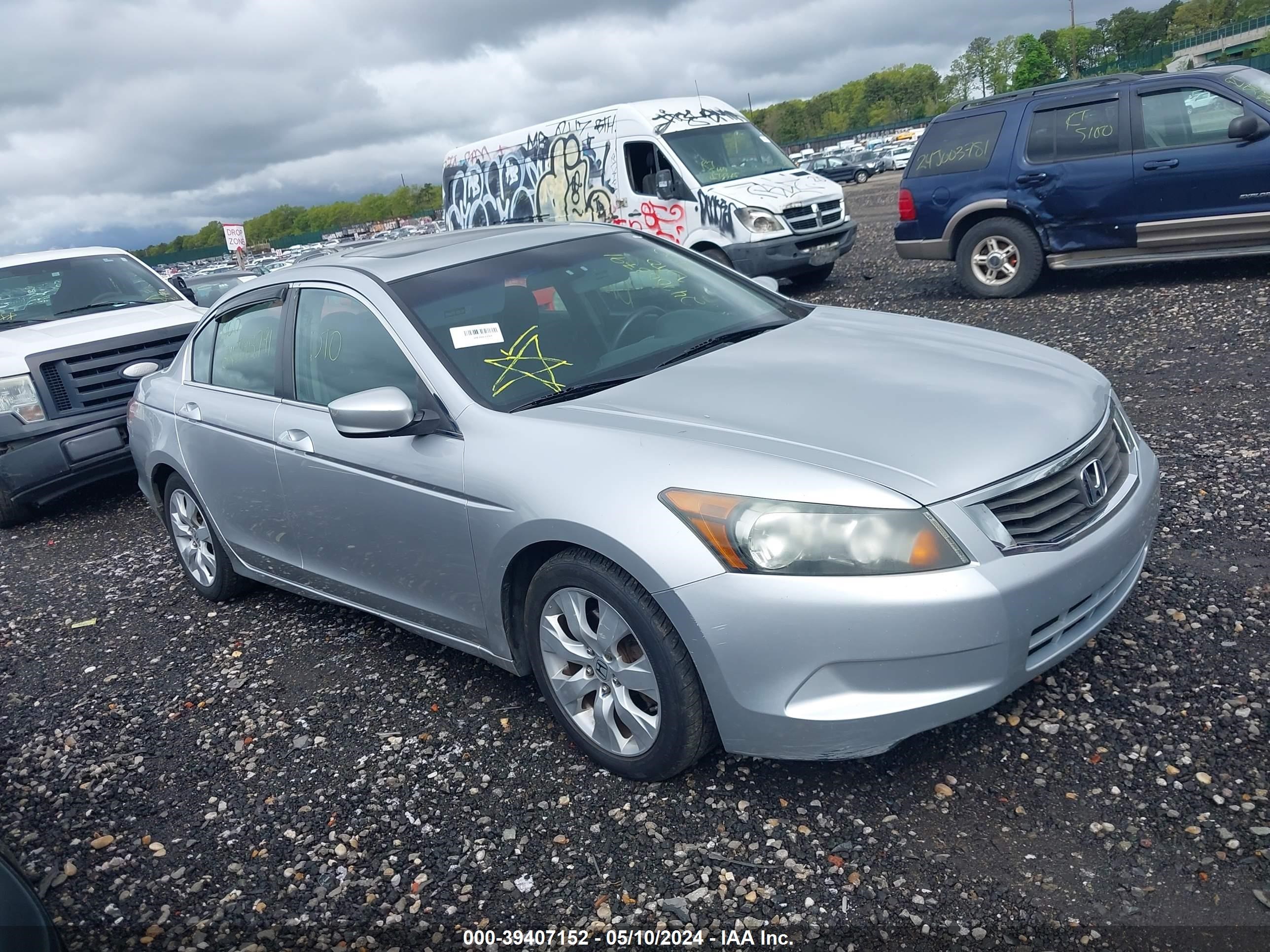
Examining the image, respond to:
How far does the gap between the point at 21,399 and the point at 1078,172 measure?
8.92 metres

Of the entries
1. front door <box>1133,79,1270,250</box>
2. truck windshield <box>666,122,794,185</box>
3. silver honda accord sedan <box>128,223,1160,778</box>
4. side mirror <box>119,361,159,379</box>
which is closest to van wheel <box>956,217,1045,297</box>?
front door <box>1133,79,1270,250</box>

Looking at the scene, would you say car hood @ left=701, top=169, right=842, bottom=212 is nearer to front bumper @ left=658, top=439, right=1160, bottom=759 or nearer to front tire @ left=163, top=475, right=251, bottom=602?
front tire @ left=163, top=475, right=251, bottom=602

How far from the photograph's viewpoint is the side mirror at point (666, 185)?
12.1 m

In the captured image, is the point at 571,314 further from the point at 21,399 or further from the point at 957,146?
the point at 957,146

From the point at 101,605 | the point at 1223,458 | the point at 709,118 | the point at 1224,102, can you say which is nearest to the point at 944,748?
the point at 1223,458

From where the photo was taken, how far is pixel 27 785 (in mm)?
3799

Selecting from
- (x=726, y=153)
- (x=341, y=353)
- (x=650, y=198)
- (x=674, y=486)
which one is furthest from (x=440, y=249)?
(x=726, y=153)

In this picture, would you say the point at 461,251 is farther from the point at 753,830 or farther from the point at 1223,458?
the point at 1223,458

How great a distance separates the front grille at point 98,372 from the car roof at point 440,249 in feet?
10.8

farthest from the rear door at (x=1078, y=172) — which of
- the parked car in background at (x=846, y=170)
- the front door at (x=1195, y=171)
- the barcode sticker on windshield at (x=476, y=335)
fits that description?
the parked car in background at (x=846, y=170)

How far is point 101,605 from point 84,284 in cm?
400

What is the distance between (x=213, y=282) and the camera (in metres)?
17.3

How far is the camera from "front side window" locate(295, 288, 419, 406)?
367 cm

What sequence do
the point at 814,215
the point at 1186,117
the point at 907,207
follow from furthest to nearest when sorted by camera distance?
1. the point at 814,215
2. the point at 907,207
3. the point at 1186,117
